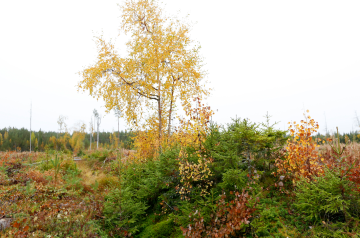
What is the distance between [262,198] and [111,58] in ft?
29.6

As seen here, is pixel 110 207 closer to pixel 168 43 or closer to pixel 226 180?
pixel 226 180

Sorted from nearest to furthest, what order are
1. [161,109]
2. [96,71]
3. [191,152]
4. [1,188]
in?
[191,152] → [1,188] → [96,71] → [161,109]

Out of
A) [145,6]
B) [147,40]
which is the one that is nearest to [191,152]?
[147,40]

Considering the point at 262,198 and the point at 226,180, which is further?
the point at 262,198

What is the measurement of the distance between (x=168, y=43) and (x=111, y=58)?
9.71 ft

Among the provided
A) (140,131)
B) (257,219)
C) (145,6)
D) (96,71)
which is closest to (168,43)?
(145,6)

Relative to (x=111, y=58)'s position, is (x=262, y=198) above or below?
below

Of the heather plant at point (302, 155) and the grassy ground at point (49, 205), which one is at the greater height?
the heather plant at point (302, 155)

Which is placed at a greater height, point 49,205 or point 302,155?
point 302,155

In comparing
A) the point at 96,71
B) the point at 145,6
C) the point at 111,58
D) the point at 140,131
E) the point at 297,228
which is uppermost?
the point at 145,6

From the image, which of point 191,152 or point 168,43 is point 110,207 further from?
point 168,43

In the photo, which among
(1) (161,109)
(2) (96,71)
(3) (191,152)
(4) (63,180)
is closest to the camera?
(3) (191,152)

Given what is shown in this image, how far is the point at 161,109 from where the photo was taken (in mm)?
10406

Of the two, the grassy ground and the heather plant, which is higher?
the heather plant
